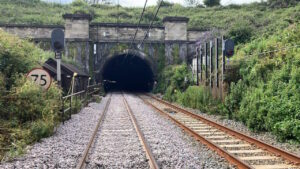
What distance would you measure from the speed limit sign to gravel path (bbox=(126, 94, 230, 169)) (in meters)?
3.48

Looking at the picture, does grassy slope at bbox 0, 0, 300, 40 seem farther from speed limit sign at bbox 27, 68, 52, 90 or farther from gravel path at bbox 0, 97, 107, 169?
gravel path at bbox 0, 97, 107, 169

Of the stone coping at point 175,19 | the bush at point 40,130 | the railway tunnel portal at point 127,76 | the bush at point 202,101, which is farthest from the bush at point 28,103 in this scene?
the railway tunnel portal at point 127,76

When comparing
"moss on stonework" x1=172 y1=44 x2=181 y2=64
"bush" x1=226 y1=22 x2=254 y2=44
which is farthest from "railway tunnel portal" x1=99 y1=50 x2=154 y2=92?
"bush" x1=226 y1=22 x2=254 y2=44

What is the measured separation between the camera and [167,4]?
2498 inches

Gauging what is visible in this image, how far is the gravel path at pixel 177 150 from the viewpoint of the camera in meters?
6.45

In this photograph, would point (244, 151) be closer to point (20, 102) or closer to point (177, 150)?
point (177, 150)

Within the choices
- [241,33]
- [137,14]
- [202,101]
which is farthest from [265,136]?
[137,14]

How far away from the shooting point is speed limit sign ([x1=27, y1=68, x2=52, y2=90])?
9.91 m

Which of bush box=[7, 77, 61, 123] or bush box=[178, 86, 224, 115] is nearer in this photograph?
bush box=[7, 77, 61, 123]

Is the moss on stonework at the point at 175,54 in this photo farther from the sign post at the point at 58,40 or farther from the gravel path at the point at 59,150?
the gravel path at the point at 59,150

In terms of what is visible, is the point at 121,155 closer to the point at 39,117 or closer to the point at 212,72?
the point at 39,117

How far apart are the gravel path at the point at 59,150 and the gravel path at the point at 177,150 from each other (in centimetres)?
181

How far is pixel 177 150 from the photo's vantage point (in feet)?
24.8

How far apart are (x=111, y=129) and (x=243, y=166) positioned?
18.7 ft
